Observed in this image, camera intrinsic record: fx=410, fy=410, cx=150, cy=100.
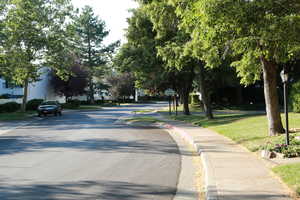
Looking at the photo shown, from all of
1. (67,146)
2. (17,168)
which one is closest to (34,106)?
(67,146)

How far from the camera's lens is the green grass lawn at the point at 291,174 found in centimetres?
732

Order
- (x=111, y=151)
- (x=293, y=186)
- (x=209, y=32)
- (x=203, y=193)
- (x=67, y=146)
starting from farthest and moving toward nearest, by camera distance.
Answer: (x=67, y=146) < (x=111, y=151) < (x=209, y=32) < (x=203, y=193) < (x=293, y=186)

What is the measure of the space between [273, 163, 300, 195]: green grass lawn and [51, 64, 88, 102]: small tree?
59019 millimetres

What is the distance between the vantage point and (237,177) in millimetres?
8578

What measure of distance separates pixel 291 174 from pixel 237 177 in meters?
1.08

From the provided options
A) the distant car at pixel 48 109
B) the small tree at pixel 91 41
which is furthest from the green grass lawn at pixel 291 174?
the small tree at pixel 91 41

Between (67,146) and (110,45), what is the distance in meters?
75.3

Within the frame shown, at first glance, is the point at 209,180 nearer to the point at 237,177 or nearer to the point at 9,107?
the point at 237,177

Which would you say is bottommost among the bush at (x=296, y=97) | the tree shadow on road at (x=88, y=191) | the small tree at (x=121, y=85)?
the tree shadow on road at (x=88, y=191)

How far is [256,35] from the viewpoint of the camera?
9836mm

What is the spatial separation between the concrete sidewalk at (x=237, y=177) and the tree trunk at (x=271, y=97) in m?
2.23

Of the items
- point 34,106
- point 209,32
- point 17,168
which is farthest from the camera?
point 34,106

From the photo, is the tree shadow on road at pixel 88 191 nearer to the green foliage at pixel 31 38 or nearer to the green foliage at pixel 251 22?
the green foliage at pixel 251 22

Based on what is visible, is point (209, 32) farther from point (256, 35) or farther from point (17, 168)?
point (17, 168)
